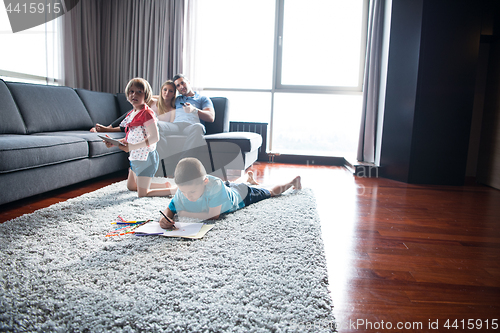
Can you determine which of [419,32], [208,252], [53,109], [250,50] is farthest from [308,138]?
[208,252]

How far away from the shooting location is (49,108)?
2572 millimetres

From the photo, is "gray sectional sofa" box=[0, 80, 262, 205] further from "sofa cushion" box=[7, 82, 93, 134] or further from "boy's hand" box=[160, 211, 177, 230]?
"boy's hand" box=[160, 211, 177, 230]

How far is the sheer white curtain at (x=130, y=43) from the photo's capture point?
405cm

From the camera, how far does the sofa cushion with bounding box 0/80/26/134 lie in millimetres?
2150

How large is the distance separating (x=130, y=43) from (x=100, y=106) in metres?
1.49

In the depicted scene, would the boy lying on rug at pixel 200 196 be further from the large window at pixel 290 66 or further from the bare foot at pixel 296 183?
the large window at pixel 290 66

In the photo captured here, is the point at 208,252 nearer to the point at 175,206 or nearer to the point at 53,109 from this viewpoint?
the point at 175,206

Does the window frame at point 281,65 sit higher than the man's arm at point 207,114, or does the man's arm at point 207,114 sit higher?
the window frame at point 281,65

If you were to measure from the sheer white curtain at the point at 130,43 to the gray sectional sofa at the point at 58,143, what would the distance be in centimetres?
106

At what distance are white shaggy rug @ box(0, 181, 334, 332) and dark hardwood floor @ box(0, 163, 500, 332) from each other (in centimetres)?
11

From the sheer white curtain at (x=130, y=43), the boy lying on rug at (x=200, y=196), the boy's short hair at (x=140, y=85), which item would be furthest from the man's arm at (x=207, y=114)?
the sheer white curtain at (x=130, y=43)

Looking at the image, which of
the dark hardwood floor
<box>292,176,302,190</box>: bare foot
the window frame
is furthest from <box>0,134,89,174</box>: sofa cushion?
the window frame

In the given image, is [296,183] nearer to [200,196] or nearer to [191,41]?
[200,196]

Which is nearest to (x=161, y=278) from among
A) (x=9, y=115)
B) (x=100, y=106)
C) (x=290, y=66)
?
(x=9, y=115)
